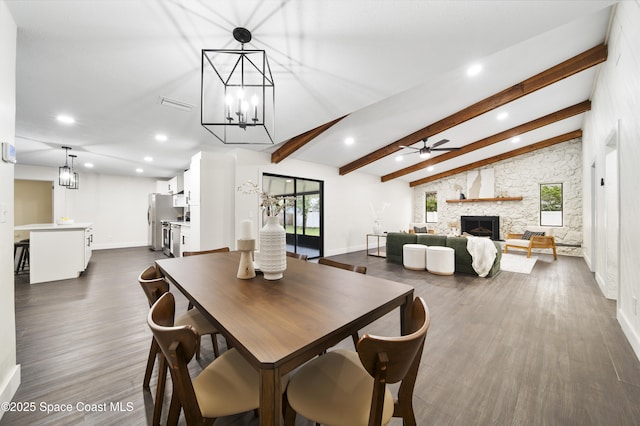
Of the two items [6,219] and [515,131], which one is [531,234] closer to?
[515,131]

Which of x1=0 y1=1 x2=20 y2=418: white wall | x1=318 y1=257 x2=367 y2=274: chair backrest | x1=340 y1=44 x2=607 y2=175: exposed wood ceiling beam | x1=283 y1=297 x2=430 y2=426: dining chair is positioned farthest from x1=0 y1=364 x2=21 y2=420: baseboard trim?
x1=340 y1=44 x2=607 y2=175: exposed wood ceiling beam

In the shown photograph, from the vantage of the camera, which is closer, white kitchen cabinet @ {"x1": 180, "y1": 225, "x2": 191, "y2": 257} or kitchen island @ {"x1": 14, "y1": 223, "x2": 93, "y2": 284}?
kitchen island @ {"x1": 14, "y1": 223, "x2": 93, "y2": 284}

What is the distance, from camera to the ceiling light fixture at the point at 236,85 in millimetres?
1797

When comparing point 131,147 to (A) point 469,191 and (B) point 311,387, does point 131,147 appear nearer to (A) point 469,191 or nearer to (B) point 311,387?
(B) point 311,387

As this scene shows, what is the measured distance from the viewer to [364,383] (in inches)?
41.9

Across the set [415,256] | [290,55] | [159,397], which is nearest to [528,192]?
[415,256]

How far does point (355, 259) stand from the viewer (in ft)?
20.0

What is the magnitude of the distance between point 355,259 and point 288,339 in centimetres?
539

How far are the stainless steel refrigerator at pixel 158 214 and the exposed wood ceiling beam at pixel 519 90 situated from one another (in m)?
6.39

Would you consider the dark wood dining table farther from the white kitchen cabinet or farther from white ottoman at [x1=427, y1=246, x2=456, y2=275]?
white ottoman at [x1=427, y1=246, x2=456, y2=275]

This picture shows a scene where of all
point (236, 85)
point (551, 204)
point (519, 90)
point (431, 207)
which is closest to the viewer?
point (236, 85)

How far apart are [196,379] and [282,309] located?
0.49m

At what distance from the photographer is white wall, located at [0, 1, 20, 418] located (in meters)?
1.49

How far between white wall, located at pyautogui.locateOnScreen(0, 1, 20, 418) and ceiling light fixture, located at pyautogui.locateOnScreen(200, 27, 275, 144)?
112 cm
